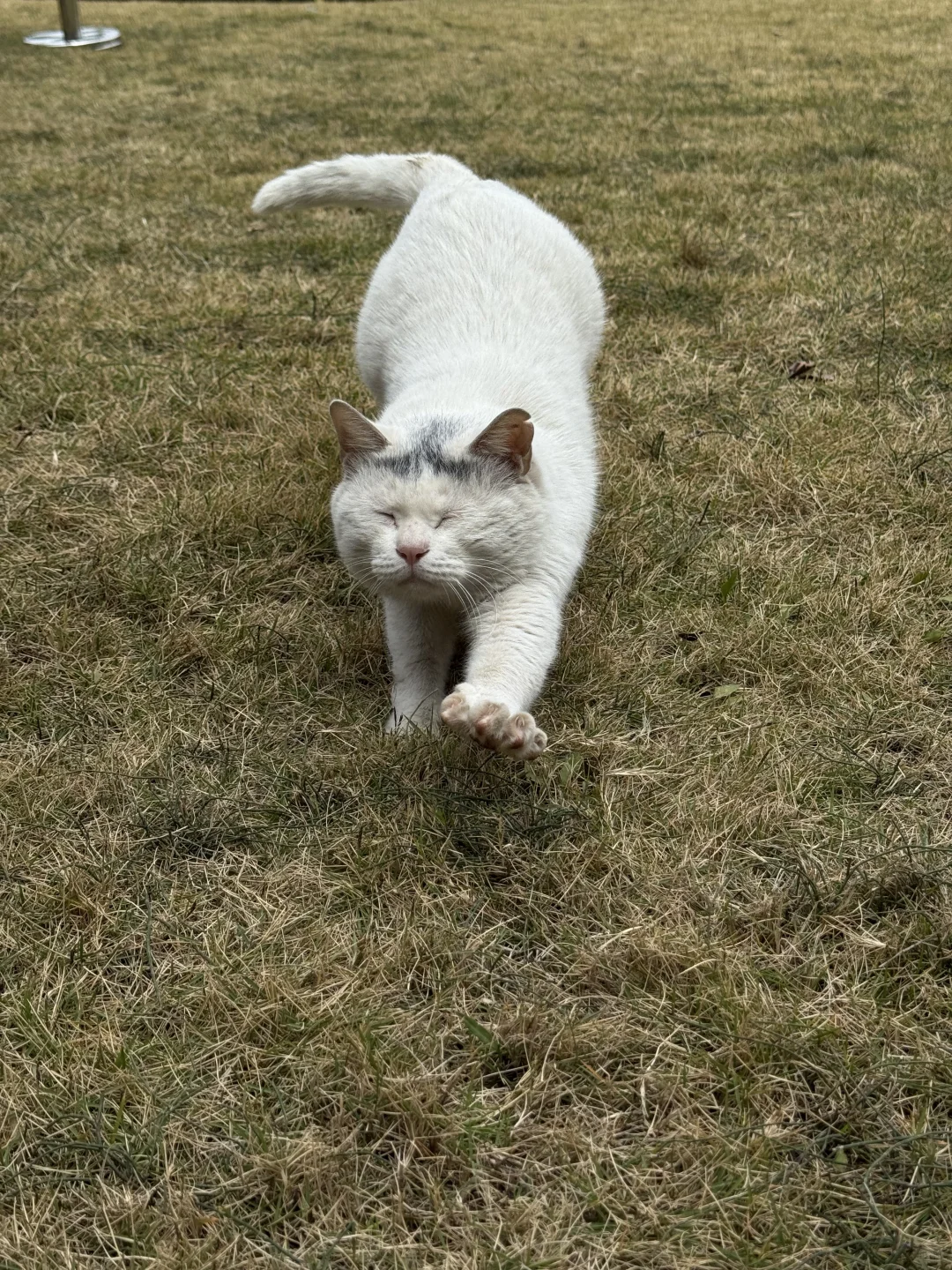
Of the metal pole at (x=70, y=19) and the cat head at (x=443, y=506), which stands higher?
the metal pole at (x=70, y=19)

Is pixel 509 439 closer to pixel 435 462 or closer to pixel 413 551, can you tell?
pixel 435 462

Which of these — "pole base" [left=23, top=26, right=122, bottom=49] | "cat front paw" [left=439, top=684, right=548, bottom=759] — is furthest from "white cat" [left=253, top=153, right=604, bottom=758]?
"pole base" [left=23, top=26, right=122, bottom=49]

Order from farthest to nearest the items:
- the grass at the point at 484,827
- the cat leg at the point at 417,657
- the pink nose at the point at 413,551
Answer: the cat leg at the point at 417,657 < the pink nose at the point at 413,551 < the grass at the point at 484,827

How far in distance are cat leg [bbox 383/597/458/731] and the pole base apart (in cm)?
1299

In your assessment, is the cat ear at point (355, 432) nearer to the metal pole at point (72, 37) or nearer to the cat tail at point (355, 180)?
the cat tail at point (355, 180)

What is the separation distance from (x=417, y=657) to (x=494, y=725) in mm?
536

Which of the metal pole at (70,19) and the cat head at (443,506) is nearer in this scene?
the cat head at (443,506)

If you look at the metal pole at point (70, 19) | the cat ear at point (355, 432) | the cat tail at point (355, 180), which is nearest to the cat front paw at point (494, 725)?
the cat ear at point (355, 432)

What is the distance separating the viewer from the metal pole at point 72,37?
12.7m

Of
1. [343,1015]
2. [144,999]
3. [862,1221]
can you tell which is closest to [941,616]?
[862,1221]

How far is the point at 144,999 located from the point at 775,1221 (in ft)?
3.44

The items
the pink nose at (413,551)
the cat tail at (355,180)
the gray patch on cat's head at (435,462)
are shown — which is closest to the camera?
the pink nose at (413,551)

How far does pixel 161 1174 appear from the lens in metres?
1.52

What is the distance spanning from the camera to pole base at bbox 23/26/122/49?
12.7m
